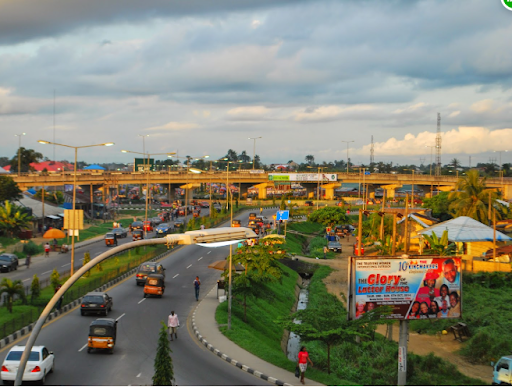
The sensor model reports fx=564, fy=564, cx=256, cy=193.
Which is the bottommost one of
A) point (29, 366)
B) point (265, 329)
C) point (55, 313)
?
point (265, 329)

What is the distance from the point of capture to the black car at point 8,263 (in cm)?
4997

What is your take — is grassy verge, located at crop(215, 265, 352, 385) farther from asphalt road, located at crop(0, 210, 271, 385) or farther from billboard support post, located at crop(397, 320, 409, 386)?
billboard support post, located at crop(397, 320, 409, 386)

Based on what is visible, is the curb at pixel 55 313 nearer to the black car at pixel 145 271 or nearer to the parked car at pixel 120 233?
the black car at pixel 145 271

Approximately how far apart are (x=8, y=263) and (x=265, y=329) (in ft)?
86.4

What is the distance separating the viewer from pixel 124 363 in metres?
25.7

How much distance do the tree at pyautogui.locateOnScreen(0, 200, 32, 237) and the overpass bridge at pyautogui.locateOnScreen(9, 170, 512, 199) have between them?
21.3 meters

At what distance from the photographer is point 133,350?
2794cm

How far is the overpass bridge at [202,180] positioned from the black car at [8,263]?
3950 cm

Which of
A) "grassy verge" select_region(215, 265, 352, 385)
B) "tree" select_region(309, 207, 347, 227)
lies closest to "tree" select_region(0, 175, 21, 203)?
"grassy verge" select_region(215, 265, 352, 385)

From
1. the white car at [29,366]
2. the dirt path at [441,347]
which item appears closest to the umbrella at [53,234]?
the dirt path at [441,347]

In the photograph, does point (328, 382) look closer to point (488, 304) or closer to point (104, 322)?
point (104, 322)

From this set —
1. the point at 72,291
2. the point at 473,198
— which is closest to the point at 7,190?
the point at 72,291

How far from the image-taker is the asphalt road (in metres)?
23.8

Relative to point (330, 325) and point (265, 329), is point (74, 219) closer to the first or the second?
point (265, 329)
